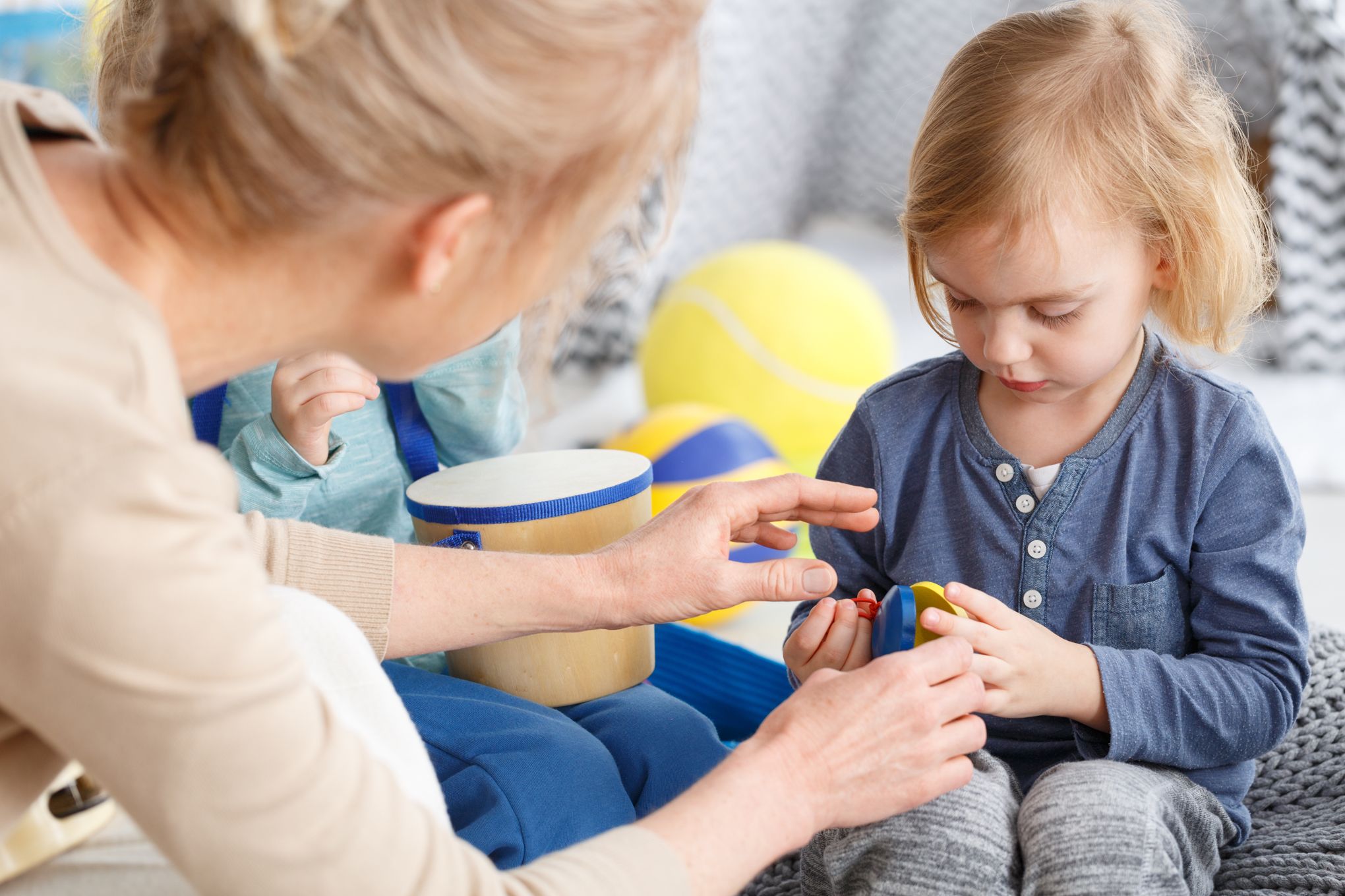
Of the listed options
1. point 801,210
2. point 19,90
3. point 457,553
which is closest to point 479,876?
point 457,553

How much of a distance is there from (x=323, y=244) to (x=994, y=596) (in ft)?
2.06

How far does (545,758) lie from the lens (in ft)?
3.16

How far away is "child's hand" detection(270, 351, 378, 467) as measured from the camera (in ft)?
3.46

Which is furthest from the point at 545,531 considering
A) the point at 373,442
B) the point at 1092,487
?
the point at 1092,487

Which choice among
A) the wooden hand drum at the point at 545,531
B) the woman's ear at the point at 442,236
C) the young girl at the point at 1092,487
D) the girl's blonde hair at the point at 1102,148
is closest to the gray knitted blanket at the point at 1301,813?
the young girl at the point at 1092,487

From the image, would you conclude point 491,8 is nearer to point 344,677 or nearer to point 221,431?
point 344,677

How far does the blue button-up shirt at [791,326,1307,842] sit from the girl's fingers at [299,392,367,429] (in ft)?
1.45

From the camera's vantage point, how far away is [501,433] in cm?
130

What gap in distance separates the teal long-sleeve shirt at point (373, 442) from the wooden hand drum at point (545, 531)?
0.10m

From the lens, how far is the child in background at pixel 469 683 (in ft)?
3.09

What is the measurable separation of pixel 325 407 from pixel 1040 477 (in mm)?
613

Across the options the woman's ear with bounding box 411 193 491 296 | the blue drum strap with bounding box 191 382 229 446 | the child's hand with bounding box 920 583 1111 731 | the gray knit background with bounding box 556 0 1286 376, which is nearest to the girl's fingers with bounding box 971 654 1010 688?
the child's hand with bounding box 920 583 1111 731

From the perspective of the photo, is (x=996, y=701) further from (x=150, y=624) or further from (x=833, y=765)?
(x=150, y=624)

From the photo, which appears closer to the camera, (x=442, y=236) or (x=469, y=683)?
(x=442, y=236)
